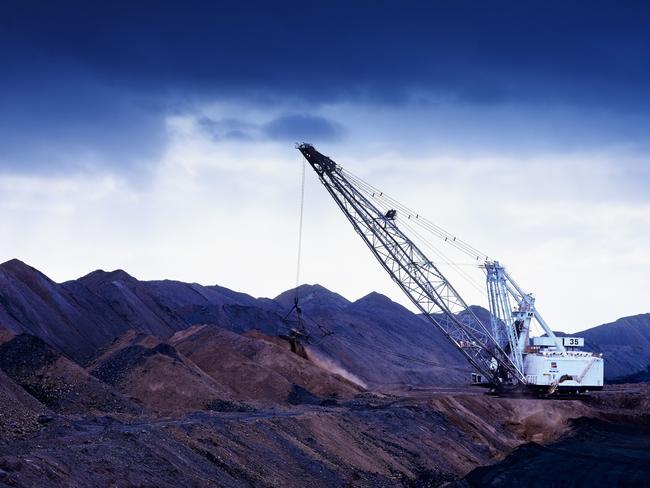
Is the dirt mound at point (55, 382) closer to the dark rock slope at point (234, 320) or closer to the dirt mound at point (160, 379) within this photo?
the dirt mound at point (160, 379)

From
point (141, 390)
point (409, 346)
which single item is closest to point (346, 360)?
point (409, 346)

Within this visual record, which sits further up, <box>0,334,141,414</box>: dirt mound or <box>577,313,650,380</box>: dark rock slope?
<box>577,313,650,380</box>: dark rock slope

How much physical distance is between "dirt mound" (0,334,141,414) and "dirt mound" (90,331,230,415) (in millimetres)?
3552

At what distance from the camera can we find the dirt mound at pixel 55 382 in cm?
2444

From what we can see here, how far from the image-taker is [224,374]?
127 feet

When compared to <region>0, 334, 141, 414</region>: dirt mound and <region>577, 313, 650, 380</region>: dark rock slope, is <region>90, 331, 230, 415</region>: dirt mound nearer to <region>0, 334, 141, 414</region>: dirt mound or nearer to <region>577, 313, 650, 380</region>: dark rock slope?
<region>0, 334, 141, 414</region>: dirt mound

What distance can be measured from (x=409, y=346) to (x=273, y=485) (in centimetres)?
7282

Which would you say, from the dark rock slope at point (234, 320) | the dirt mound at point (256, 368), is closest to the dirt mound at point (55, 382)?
Result: the dirt mound at point (256, 368)

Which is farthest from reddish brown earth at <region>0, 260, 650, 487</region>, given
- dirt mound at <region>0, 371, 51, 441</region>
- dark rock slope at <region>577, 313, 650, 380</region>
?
dark rock slope at <region>577, 313, 650, 380</region>

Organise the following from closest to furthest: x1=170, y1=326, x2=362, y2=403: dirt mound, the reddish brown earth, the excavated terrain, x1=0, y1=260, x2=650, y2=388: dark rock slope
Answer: the excavated terrain, the reddish brown earth, x1=170, y1=326, x2=362, y2=403: dirt mound, x1=0, y1=260, x2=650, y2=388: dark rock slope

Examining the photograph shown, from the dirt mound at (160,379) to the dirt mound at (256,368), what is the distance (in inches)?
173

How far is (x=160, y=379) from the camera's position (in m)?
31.0

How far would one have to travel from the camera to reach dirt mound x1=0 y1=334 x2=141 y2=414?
80.2 ft

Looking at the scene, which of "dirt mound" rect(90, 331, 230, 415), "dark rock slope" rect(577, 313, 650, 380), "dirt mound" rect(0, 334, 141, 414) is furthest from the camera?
"dark rock slope" rect(577, 313, 650, 380)
